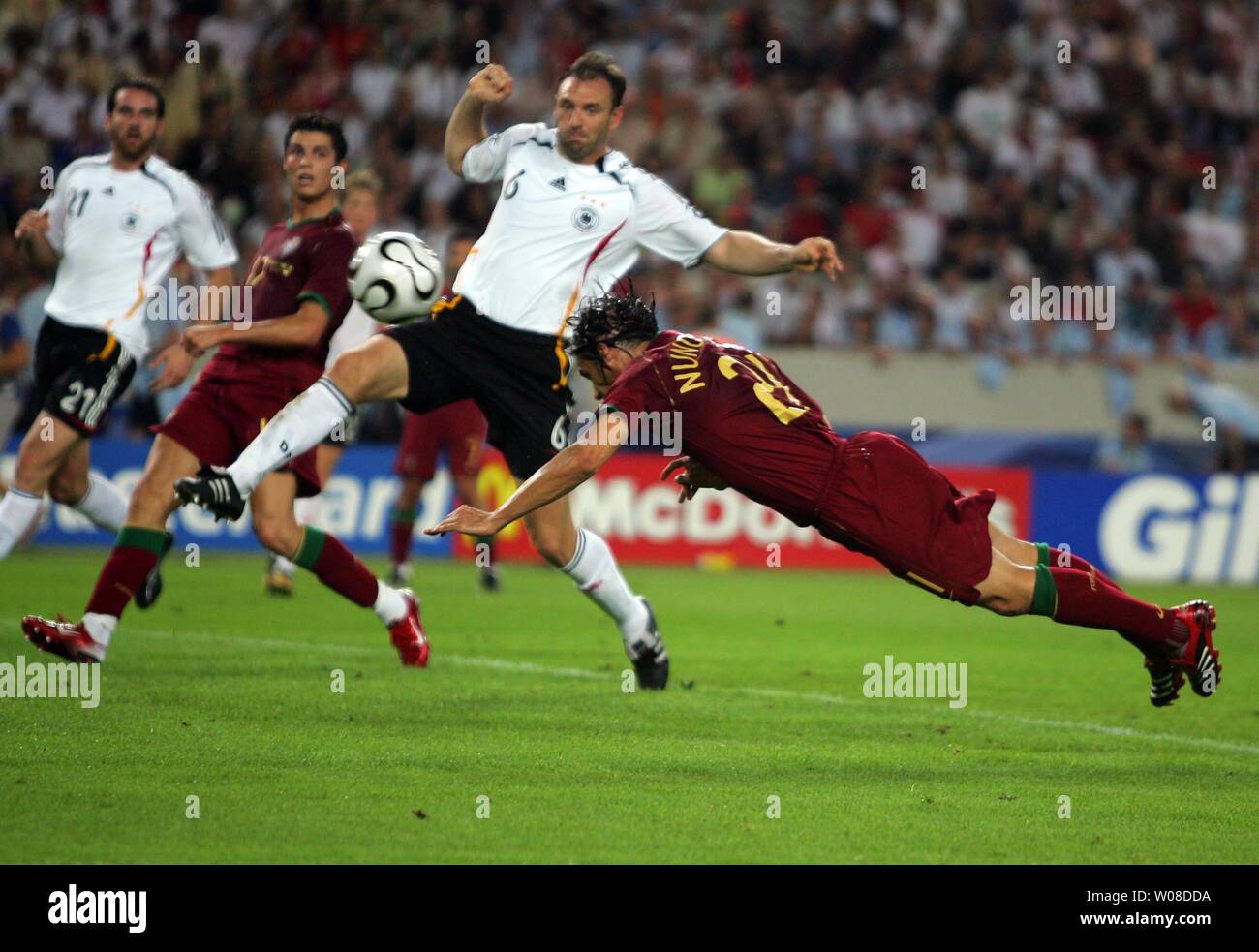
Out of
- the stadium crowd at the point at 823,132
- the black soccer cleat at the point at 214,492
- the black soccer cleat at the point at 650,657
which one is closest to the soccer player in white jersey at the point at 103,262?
the black soccer cleat at the point at 214,492

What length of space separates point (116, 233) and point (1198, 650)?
557cm

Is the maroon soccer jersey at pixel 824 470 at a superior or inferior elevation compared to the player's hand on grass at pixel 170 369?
inferior

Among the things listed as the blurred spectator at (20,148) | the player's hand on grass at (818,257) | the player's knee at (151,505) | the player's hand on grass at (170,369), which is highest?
the blurred spectator at (20,148)

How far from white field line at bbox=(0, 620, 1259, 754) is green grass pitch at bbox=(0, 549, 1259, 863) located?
31 millimetres

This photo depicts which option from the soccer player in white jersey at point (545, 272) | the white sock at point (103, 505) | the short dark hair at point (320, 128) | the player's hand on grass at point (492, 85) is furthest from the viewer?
the white sock at point (103, 505)

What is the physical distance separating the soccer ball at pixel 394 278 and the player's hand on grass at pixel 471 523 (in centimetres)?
184

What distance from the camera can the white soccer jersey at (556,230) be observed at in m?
7.97

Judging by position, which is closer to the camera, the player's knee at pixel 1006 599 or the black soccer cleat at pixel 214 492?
the player's knee at pixel 1006 599

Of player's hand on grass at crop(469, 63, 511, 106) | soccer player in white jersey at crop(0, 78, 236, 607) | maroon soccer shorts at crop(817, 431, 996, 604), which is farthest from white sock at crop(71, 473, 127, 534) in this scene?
maroon soccer shorts at crop(817, 431, 996, 604)

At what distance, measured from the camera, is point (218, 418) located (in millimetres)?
8398

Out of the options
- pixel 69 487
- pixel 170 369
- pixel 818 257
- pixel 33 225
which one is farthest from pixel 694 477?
pixel 69 487

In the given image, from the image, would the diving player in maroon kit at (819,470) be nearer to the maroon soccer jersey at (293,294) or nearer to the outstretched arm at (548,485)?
the outstretched arm at (548,485)

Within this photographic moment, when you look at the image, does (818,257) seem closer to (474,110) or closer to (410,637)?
(474,110)

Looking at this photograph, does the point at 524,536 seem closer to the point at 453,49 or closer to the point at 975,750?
the point at 453,49
